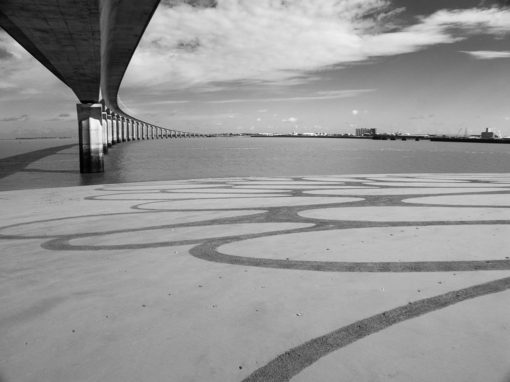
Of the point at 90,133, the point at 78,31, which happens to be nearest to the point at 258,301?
the point at 78,31

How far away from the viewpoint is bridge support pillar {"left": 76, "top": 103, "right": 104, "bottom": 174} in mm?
41750

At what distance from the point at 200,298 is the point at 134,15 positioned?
1765cm

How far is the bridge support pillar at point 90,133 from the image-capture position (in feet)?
137

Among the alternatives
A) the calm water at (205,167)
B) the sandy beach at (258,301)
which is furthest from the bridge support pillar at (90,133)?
the sandy beach at (258,301)

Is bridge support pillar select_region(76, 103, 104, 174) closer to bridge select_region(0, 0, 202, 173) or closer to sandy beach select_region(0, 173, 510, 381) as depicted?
bridge select_region(0, 0, 202, 173)

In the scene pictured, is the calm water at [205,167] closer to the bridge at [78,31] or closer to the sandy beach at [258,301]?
the bridge at [78,31]

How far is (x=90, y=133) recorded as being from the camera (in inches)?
1644

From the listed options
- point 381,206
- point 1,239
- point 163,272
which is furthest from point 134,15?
point 163,272

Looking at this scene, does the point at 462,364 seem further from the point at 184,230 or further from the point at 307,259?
the point at 184,230

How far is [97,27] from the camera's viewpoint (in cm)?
1858

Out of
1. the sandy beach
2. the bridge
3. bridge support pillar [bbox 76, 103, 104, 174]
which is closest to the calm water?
bridge support pillar [bbox 76, 103, 104, 174]

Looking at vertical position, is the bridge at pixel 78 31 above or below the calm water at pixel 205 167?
above

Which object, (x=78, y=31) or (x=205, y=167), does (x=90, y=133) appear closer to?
(x=205, y=167)

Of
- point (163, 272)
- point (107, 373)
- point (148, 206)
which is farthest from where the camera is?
point (148, 206)
